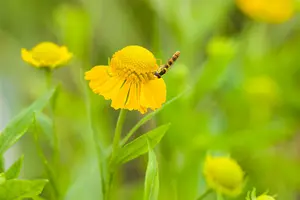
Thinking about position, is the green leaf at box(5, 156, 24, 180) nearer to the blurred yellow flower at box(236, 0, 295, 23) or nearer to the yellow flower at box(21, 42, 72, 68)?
the yellow flower at box(21, 42, 72, 68)

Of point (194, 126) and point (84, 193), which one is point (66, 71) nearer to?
point (194, 126)

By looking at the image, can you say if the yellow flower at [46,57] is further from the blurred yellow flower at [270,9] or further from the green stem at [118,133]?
the blurred yellow flower at [270,9]

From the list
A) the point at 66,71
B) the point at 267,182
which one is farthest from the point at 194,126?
the point at 66,71

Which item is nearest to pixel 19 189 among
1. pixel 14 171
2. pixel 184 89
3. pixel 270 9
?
pixel 14 171

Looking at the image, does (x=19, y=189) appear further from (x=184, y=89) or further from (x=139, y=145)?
(x=184, y=89)

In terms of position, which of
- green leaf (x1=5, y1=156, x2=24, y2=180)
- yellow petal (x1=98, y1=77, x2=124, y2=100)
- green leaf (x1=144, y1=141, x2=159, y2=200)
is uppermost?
yellow petal (x1=98, y1=77, x2=124, y2=100)

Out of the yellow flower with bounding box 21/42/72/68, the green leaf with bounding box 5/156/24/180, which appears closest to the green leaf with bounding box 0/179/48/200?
the green leaf with bounding box 5/156/24/180
